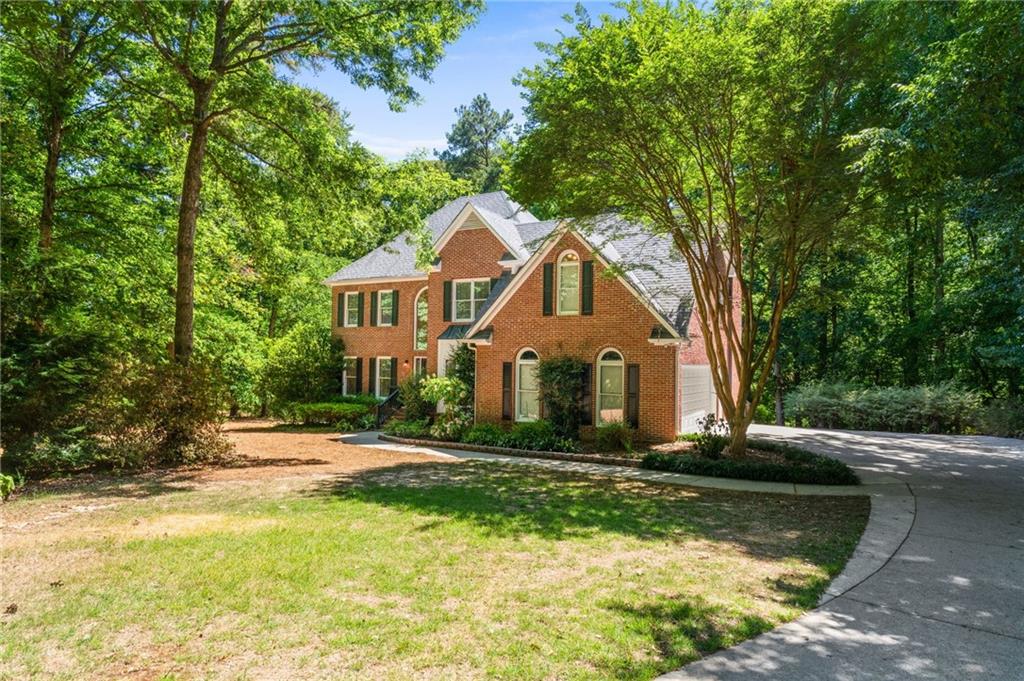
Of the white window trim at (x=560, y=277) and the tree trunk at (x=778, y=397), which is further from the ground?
the white window trim at (x=560, y=277)

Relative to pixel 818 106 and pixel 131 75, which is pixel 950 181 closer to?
pixel 818 106

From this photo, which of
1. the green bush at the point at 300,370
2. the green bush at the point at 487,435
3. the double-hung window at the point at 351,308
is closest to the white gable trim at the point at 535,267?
the green bush at the point at 487,435

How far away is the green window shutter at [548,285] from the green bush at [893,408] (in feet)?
42.9

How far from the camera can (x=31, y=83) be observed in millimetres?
12195

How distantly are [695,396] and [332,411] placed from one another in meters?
13.5

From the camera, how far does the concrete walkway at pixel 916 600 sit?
393 cm

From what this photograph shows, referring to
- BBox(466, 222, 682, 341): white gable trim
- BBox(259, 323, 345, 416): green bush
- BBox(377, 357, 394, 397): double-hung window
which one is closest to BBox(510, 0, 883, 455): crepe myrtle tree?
BBox(466, 222, 682, 341): white gable trim

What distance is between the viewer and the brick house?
15.4 metres

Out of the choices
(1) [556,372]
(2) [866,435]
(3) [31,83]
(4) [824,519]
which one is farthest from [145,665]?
(2) [866,435]

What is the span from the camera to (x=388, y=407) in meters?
22.3

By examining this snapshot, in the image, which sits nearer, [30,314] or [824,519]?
[824,519]

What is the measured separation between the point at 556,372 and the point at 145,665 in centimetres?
1274

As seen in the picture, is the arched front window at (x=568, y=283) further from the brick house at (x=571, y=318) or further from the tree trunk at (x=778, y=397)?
the tree trunk at (x=778, y=397)

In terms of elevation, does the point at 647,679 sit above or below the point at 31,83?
below
